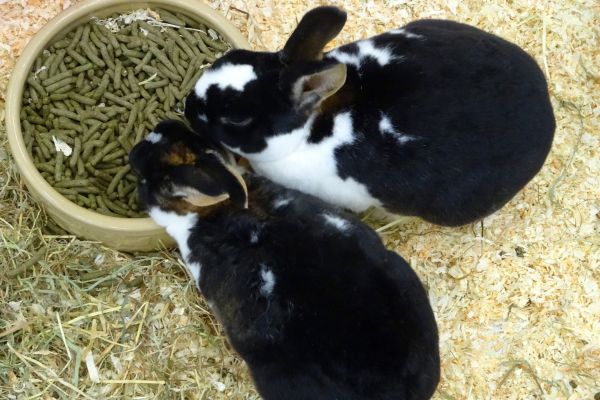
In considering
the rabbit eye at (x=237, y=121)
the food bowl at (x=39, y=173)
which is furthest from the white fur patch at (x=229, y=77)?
the food bowl at (x=39, y=173)

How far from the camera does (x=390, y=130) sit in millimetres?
2963

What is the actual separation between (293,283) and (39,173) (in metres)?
1.32

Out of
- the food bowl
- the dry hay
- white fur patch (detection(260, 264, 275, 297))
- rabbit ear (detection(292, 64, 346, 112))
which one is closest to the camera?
white fur patch (detection(260, 264, 275, 297))

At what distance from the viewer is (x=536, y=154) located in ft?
9.91

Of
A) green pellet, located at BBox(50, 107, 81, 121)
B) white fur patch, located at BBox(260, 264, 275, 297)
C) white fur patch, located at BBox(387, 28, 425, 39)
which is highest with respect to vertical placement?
white fur patch, located at BBox(387, 28, 425, 39)

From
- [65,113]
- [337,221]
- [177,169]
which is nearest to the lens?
[177,169]

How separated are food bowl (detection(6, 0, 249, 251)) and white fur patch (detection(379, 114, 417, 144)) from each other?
0.84 meters

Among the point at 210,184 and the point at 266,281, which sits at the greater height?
the point at 210,184

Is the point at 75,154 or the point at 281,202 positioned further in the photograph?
the point at 75,154

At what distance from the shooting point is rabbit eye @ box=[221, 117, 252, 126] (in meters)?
3.04

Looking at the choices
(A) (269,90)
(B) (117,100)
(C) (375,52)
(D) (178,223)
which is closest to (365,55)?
(C) (375,52)

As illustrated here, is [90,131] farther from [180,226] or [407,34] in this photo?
[407,34]

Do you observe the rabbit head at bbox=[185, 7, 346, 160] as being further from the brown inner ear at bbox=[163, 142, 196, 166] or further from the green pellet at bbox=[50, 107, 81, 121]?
the green pellet at bbox=[50, 107, 81, 121]

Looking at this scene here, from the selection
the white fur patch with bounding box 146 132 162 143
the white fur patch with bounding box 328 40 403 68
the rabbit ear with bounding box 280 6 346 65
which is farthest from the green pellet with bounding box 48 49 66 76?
the white fur patch with bounding box 328 40 403 68
